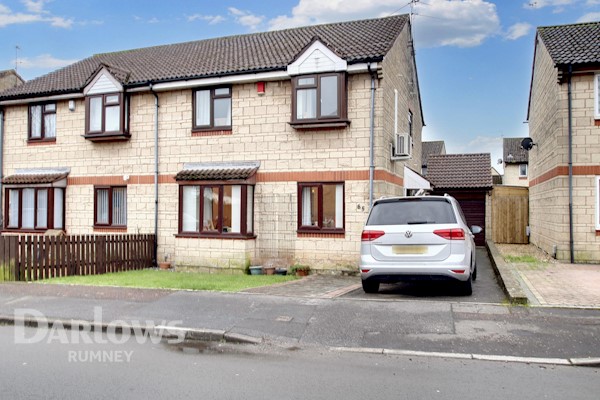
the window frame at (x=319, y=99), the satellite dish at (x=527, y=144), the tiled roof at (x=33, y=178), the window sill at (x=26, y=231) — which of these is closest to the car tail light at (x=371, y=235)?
the window frame at (x=319, y=99)

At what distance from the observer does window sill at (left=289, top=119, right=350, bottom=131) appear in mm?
12961

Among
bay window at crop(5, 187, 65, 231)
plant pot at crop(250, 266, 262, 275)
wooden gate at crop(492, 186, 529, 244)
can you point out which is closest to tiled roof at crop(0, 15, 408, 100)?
bay window at crop(5, 187, 65, 231)

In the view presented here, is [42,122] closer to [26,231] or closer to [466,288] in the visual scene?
[26,231]

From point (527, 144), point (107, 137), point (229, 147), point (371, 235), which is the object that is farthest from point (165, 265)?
point (527, 144)

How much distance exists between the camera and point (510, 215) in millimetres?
21266

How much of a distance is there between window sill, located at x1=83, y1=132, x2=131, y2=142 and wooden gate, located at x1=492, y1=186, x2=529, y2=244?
589 inches

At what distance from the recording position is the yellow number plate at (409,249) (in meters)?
8.68

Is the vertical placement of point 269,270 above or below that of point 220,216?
below

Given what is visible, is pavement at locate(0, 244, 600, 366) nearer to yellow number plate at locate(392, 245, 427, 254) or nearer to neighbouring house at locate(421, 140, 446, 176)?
yellow number plate at locate(392, 245, 427, 254)

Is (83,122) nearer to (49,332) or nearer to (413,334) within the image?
(49,332)

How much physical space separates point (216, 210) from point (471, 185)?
1233 cm

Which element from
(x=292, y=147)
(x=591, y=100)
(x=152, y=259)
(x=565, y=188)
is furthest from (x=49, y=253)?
(x=591, y=100)

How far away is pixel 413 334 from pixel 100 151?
41.2 feet

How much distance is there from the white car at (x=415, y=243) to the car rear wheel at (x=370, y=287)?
0.20 meters
